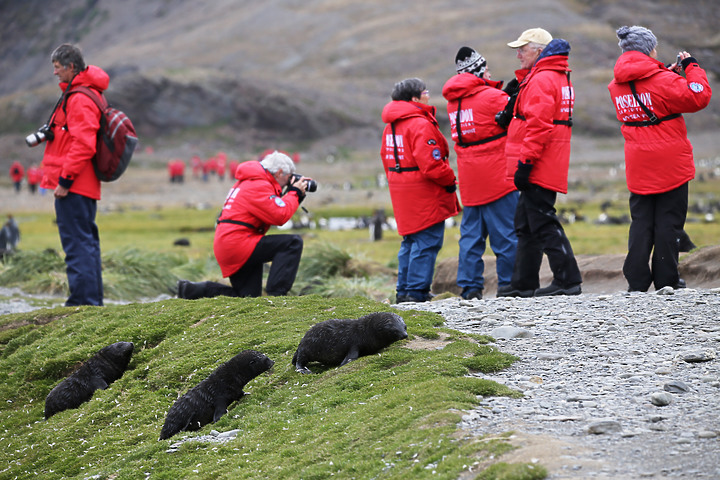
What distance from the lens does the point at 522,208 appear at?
9039 millimetres

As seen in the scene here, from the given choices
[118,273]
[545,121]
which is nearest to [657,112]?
[545,121]

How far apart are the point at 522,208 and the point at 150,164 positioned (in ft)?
219

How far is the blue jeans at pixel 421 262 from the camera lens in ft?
32.2

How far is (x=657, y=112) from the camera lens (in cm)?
858

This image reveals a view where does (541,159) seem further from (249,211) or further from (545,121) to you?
(249,211)

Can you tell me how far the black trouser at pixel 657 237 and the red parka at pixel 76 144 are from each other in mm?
6132

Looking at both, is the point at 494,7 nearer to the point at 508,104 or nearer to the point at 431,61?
the point at 431,61

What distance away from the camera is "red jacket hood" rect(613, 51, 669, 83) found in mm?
8500

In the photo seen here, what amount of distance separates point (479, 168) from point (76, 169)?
15.1ft

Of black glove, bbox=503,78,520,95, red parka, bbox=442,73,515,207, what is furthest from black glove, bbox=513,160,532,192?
black glove, bbox=503,78,520,95

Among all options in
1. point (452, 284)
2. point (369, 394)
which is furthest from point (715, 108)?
point (369, 394)

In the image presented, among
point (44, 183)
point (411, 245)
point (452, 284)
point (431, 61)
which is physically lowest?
point (452, 284)

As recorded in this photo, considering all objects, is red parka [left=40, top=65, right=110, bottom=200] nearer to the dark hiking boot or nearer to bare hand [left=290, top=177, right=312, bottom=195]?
bare hand [left=290, top=177, right=312, bottom=195]

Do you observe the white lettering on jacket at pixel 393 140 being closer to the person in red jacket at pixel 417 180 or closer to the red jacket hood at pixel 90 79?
the person in red jacket at pixel 417 180
